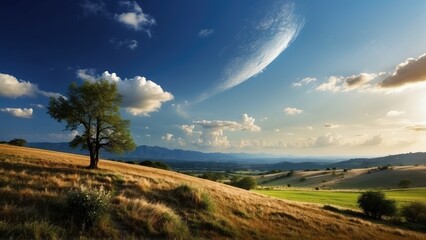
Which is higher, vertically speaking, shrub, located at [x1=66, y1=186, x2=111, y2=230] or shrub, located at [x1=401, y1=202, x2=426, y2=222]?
shrub, located at [x1=66, y1=186, x2=111, y2=230]

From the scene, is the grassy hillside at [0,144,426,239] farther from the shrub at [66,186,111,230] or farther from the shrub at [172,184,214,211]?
the shrub at [66,186,111,230]

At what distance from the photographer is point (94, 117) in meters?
38.2

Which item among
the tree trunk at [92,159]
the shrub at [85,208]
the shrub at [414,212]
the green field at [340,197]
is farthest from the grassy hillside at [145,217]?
the green field at [340,197]

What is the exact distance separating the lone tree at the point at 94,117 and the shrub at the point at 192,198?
17945mm

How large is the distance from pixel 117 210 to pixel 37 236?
19.5ft

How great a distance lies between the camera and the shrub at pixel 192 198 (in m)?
21.6

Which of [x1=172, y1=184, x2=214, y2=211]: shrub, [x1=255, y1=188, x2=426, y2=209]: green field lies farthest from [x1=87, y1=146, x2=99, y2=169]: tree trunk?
[x1=255, y1=188, x2=426, y2=209]: green field

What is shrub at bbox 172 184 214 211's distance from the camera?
21.6 m

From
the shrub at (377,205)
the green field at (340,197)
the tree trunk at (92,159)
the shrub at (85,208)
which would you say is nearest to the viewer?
the shrub at (85,208)

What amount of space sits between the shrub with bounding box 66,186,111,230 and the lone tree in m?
24.2

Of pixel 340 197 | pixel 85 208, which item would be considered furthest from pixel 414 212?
pixel 85 208

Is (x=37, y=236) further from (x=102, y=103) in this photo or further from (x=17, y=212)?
(x=102, y=103)

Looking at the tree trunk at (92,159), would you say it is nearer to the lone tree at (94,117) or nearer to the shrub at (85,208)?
the lone tree at (94,117)

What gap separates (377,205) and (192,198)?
3339 centimetres
